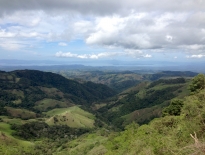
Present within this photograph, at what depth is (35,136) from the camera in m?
172

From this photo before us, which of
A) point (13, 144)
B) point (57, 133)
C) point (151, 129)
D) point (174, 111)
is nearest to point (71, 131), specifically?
point (57, 133)

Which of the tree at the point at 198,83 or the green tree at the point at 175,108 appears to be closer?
the green tree at the point at 175,108

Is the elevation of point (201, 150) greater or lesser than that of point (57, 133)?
greater

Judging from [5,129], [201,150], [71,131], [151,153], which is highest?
[201,150]

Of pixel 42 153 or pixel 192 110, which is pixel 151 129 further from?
pixel 42 153

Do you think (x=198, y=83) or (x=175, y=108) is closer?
(x=175, y=108)

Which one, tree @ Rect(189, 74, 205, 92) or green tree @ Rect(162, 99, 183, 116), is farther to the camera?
tree @ Rect(189, 74, 205, 92)

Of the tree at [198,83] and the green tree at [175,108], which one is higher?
the tree at [198,83]

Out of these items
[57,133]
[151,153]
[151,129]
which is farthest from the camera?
[57,133]

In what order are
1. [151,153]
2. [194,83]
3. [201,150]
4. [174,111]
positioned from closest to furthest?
1. [201,150]
2. [151,153]
3. [174,111]
4. [194,83]

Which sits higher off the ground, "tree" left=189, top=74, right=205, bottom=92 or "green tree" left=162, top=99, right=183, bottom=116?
"tree" left=189, top=74, right=205, bottom=92

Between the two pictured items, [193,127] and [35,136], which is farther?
[35,136]

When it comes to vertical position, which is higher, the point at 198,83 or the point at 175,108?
the point at 198,83

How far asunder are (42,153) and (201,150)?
131 metres
